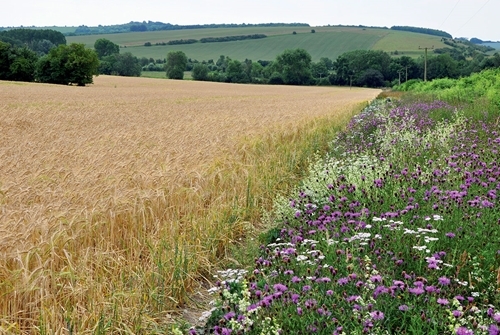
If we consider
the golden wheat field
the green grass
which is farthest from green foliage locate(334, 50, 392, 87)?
the golden wheat field

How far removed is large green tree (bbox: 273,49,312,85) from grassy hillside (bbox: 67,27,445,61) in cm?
2336

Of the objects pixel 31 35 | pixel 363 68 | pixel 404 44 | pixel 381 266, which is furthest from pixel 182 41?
pixel 381 266

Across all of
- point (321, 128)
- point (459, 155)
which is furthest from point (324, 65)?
point (459, 155)

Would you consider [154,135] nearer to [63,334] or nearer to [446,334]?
[63,334]

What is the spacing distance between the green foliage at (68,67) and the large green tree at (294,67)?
67396 millimetres

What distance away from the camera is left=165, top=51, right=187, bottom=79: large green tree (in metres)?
121

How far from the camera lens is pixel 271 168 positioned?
994cm

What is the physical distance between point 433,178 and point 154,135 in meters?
7.81

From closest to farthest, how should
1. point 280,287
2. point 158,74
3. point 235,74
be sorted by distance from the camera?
point 280,287
point 235,74
point 158,74

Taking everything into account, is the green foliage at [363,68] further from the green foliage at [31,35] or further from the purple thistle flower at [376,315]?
the purple thistle flower at [376,315]

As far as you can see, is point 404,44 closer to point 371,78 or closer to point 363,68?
point 363,68

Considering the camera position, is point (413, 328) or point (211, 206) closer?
point (413, 328)

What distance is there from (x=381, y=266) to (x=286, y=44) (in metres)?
175

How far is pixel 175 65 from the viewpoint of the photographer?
12212cm
